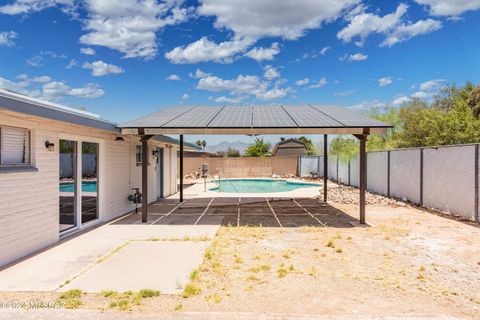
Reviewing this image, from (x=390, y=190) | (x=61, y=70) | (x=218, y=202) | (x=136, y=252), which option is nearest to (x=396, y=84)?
(x=390, y=190)

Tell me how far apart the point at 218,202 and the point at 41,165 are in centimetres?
736

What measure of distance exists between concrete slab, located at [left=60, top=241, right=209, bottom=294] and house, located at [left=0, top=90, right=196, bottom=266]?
1573 millimetres

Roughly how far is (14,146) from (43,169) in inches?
31.7

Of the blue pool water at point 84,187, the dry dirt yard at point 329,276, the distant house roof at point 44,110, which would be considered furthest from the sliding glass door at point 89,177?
the dry dirt yard at point 329,276

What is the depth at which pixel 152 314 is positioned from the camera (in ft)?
11.9

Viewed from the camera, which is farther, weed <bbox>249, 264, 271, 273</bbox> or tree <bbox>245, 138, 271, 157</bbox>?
tree <bbox>245, 138, 271, 157</bbox>

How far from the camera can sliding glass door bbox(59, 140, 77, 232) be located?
776 centimetres

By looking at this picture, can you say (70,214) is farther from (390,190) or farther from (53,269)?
(390,190)

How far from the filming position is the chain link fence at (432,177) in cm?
902

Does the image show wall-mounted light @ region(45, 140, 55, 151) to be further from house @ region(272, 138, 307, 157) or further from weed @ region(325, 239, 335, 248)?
house @ region(272, 138, 307, 157)

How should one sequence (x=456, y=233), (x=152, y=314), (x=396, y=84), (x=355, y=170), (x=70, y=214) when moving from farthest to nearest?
(x=396, y=84)
(x=355, y=170)
(x=70, y=214)
(x=456, y=233)
(x=152, y=314)

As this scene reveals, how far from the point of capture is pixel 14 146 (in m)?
5.62

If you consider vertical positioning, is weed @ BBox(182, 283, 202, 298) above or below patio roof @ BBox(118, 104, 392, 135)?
below

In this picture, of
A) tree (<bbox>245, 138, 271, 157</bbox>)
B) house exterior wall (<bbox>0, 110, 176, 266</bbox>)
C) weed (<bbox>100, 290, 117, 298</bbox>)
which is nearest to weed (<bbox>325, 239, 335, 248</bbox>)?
weed (<bbox>100, 290, 117, 298</bbox>)
